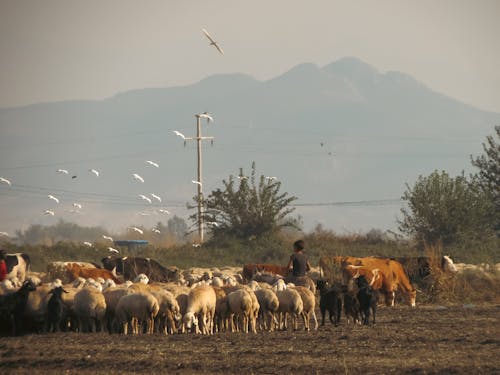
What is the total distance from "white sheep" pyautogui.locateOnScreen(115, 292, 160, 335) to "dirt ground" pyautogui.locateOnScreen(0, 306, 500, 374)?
2.46ft

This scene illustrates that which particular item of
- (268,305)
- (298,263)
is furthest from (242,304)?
(298,263)

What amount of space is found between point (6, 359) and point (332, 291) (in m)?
8.27

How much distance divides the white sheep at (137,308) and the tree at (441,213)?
90.5ft

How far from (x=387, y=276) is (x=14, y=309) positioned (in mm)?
12852

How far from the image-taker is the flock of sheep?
23438 millimetres

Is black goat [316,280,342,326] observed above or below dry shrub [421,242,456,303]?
below

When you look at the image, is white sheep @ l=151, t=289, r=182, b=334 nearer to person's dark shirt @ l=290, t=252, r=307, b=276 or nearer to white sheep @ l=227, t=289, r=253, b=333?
white sheep @ l=227, t=289, r=253, b=333

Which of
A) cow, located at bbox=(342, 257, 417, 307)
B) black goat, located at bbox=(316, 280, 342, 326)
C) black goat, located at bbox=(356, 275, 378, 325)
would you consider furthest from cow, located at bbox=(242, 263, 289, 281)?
black goat, located at bbox=(316, 280, 342, 326)

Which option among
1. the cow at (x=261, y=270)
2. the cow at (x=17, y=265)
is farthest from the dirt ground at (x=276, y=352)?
the cow at (x=17, y=265)

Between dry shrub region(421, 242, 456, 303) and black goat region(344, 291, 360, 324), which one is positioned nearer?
black goat region(344, 291, 360, 324)

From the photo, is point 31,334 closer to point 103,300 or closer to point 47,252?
point 103,300

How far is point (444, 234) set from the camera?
163ft

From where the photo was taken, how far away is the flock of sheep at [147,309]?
23.4 meters

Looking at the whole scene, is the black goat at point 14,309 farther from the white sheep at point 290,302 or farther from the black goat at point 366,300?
the black goat at point 366,300
